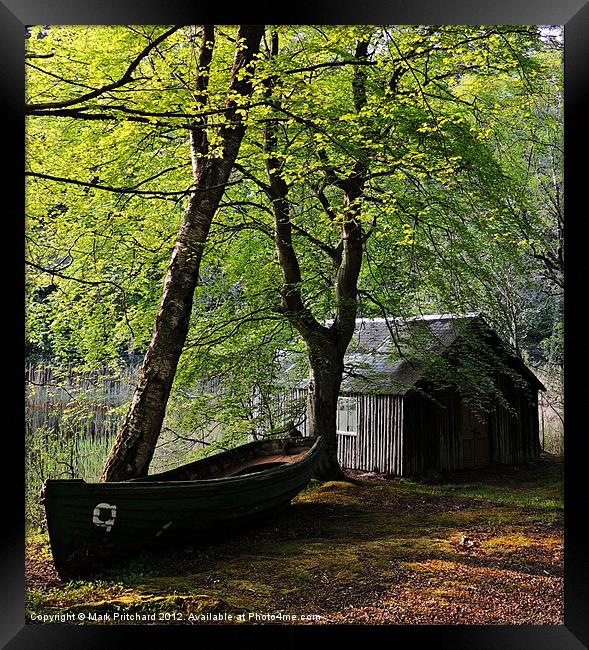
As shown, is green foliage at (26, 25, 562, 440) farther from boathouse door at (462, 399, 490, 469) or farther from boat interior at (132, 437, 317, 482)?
boathouse door at (462, 399, 490, 469)

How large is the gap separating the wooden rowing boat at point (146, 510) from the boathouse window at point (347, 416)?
78cm

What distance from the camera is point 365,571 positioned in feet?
11.0

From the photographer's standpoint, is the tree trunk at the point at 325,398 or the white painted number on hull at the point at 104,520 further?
the tree trunk at the point at 325,398

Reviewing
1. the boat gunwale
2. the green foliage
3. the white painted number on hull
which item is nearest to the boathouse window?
the boat gunwale

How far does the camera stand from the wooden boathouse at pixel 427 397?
4215 mm

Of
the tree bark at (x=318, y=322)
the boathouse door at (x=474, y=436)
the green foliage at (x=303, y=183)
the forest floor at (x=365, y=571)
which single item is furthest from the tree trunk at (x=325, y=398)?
the boathouse door at (x=474, y=436)

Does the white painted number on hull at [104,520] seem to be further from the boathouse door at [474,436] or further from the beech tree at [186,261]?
the boathouse door at [474,436]

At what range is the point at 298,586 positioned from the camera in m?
3.23

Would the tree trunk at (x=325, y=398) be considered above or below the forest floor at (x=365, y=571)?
above

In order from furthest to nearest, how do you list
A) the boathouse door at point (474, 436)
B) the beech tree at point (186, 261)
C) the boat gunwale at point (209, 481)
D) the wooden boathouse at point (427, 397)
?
1. the boathouse door at point (474, 436)
2. the wooden boathouse at point (427, 397)
3. the beech tree at point (186, 261)
4. the boat gunwale at point (209, 481)

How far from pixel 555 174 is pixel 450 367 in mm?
1538

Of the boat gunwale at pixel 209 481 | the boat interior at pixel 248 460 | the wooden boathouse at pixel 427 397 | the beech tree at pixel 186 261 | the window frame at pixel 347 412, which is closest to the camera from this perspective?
the boat gunwale at pixel 209 481
